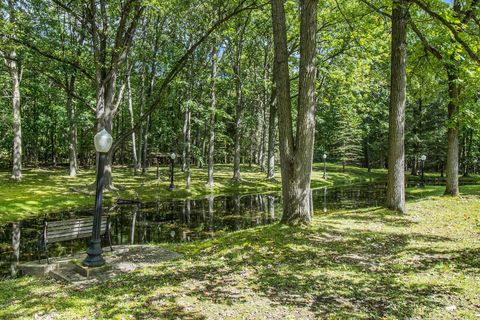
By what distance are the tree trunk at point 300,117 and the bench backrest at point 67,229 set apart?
4712 millimetres

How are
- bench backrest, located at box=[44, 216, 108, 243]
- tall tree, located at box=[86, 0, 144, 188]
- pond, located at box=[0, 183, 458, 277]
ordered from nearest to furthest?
bench backrest, located at box=[44, 216, 108, 243]
pond, located at box=[0, 183, 458, 277]
tall tree, located at box=[86, 0, 144, 188]

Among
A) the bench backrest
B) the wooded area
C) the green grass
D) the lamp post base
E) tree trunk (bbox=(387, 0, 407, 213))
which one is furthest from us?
tree trunk (bbox=(387, 0, 407, 213))

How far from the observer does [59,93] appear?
3084 cm

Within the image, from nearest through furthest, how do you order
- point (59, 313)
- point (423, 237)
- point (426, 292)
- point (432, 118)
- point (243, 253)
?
point (59, 313)
point (426, 292)
point (243, 253)
point (423, 237)
point (432, 118)

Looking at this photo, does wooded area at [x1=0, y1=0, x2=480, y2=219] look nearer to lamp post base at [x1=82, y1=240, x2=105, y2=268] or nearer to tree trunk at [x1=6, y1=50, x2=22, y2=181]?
tree trunk at [x1=6, y1=50, x2=22, y2=181]

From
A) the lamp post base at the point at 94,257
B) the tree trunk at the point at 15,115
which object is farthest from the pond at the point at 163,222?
the tree trunk at the point at 15,115

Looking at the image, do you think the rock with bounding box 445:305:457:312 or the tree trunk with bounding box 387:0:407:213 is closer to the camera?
the rock with bounding box 445:305:457:312

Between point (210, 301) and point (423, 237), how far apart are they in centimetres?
589

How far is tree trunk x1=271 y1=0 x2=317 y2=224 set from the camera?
8.62 m

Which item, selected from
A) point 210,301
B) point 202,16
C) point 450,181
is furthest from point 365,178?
point 210,301

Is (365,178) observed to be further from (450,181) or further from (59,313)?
(59,313)

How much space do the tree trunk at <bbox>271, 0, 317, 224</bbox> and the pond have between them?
3.97 m

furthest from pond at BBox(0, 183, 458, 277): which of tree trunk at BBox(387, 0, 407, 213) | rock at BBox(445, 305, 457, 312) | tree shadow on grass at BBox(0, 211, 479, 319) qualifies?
rock at BBox(445, 305, 457, 312)

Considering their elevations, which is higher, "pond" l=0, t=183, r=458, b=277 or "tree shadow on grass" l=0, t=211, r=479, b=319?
"tree shadow on grass" l=0, t=211, r=479, b=319
